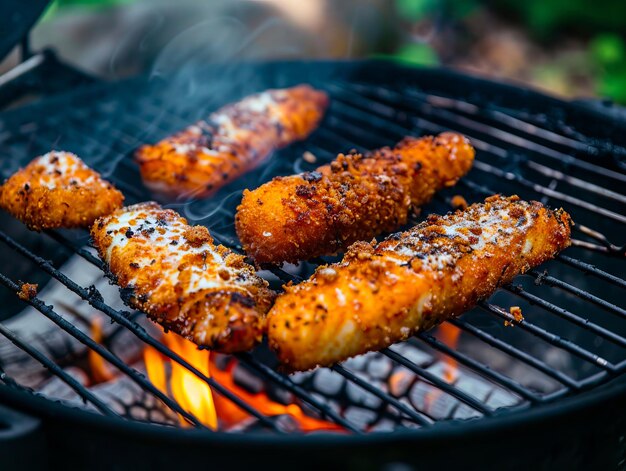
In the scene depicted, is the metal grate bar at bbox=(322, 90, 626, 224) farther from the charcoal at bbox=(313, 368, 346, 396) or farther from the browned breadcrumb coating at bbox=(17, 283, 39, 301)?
the browned breadcrumb coating at bbox=(17, 283, 39, 301)

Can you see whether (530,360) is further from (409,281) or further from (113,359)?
(113,359)

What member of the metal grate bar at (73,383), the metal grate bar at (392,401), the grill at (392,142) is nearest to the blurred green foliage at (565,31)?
the grill at (392,142)

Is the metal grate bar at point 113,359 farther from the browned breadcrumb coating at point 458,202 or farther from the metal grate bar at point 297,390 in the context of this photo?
the browned breadcrumb coating at point 458,202

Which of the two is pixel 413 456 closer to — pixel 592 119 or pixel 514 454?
pixel 514 454

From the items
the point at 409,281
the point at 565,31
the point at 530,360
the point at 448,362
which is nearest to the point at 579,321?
the point at 530,360

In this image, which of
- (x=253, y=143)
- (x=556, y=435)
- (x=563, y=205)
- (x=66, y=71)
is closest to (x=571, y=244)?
(x=563, y=205)

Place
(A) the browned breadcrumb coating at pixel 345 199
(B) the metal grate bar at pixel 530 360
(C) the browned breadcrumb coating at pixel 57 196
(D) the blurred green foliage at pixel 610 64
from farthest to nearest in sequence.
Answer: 1. (D) the blurred green foliage at pixel 610 64
2. (C) the browned breadcrumb coating at pixel 57 196
3. (A) the browned breadcrumb coating at pixel 345 199
4. (B) the metal grate bar at pixel 530 360

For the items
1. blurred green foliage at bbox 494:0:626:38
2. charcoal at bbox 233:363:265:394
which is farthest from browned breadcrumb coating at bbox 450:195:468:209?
blurred green foliage at bbox 494:0:626:38
